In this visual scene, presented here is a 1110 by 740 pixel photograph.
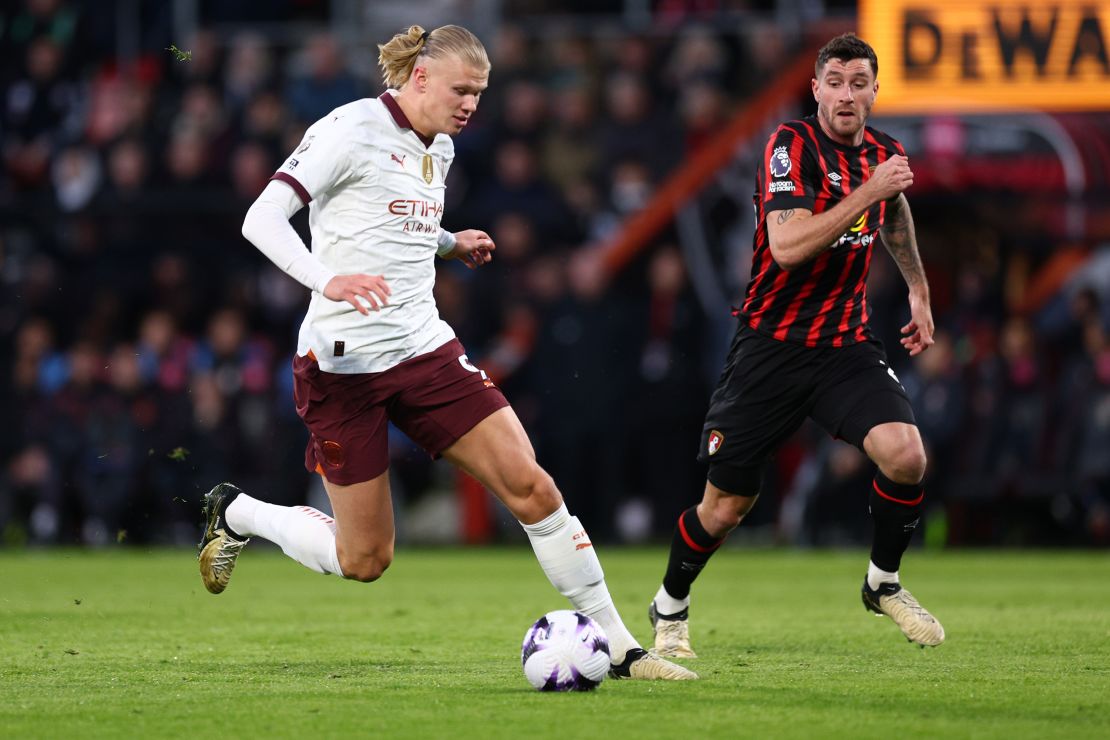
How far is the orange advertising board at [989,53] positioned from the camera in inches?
572

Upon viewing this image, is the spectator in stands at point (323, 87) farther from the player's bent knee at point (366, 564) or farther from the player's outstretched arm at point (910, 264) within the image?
the player's bent knee at point (366, 564)

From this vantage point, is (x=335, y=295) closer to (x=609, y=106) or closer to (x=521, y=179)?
(x=521, y=179)

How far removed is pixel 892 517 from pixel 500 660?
67.7 inches

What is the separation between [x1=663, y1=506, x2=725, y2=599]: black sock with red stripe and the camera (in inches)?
285

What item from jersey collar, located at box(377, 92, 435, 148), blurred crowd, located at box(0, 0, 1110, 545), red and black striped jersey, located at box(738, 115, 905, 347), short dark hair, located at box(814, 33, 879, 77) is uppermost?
short dark hair, located at box(814, 33, 879, 77)

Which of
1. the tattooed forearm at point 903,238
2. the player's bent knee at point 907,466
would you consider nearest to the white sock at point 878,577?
the player's bent knee at point 907,466

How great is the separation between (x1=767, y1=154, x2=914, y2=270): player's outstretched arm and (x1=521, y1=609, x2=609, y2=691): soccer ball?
175cm

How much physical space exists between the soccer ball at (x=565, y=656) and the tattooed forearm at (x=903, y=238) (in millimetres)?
2454

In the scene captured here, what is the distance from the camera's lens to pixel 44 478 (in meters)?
16.0

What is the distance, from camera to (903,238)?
7.46 m

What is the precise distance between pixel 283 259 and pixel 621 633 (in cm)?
185

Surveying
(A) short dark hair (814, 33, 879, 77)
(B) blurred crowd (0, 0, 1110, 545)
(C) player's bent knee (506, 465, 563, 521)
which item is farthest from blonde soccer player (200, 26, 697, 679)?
(B) blurred crowd (0, 0, 1110, 545)

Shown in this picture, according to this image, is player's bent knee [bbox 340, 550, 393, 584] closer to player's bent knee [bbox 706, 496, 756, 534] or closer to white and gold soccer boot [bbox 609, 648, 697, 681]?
white and gold soccer boot [bbox 609, 648, 697, 681]

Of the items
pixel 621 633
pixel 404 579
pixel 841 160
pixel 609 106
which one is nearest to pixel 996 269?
pixel 609 106
